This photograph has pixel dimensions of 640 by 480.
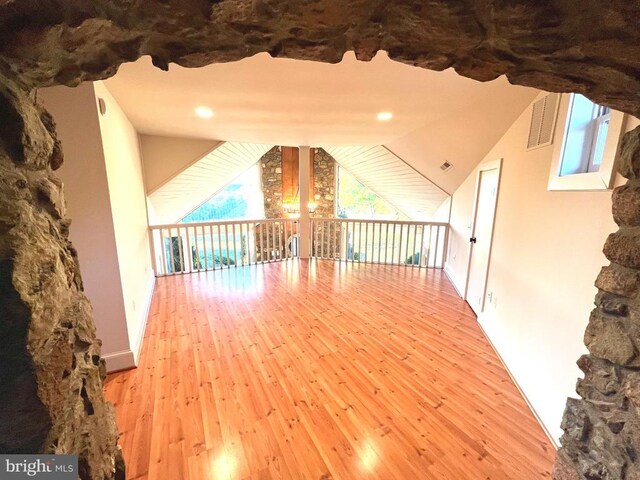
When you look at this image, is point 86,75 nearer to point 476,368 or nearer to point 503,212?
point 476,368

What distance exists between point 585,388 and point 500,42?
128cm

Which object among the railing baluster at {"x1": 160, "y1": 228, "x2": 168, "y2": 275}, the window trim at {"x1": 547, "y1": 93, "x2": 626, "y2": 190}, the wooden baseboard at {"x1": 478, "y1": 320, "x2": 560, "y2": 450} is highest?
the window trim at {"x1": 547, "y1": 93, "x2": 626, "y2": 190}

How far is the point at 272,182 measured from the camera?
738 centimetres

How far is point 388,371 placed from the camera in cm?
218

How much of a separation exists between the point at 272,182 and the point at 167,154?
126 inches

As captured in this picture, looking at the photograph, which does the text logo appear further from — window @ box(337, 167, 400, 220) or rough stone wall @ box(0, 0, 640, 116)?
window @ box(337, 167, 400, 220)

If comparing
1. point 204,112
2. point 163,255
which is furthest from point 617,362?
point 163,255

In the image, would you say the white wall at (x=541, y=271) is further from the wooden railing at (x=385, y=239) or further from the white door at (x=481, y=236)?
the wooden railing at (x=385, y=239)

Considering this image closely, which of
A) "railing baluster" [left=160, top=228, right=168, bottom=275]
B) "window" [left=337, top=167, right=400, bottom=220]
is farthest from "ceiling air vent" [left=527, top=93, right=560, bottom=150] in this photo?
"window" [left=337, top=167, right=400, bottom=220]

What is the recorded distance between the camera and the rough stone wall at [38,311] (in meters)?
0.53

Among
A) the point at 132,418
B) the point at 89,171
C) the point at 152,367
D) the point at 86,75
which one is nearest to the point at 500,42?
the point at 86,75

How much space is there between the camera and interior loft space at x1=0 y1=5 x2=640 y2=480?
2.01 ft

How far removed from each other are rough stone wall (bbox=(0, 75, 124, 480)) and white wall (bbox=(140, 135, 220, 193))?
4039mm

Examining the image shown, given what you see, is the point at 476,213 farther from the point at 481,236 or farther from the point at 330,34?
the point at 330,34
